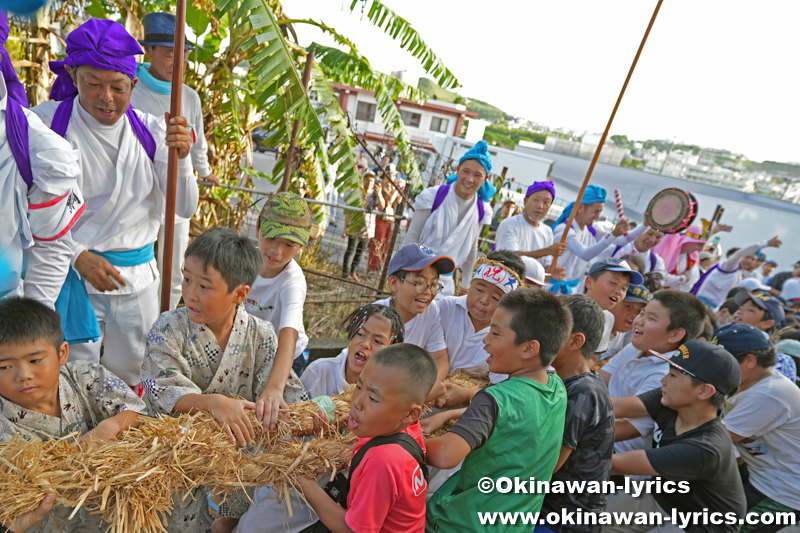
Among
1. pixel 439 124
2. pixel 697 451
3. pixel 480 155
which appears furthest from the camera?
pixel 439 124

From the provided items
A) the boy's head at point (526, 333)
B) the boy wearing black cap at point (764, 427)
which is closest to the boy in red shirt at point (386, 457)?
the boy's head at point (526, 333)

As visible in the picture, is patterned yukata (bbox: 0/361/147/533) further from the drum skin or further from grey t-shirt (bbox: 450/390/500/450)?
the drum skin

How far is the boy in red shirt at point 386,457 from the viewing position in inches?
64.5

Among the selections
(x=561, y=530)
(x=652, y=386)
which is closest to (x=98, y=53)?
(x=561, y=530)

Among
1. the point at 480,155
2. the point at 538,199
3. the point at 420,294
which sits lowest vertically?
the point at 420,294

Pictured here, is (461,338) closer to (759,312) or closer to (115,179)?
(115,179)

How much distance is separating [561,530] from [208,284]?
1959 millimetres

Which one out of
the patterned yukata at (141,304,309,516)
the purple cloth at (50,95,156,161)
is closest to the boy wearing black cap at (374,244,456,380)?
the patterned yukata at (141,304,309,516)

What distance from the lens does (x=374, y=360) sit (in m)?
1.82

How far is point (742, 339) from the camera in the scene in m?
3.29

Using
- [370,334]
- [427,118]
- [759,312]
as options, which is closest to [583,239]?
[759,312]

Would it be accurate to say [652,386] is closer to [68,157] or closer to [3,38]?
[68,157]

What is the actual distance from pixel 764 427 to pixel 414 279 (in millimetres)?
2495

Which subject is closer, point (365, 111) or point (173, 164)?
point (173, 164)
